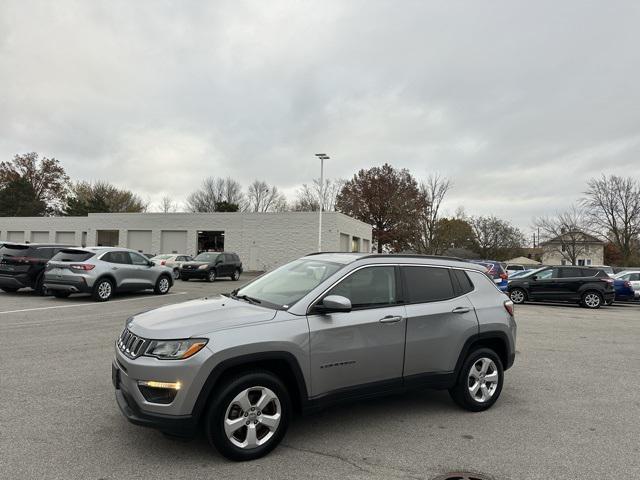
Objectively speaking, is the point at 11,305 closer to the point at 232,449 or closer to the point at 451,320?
the point at 232,449

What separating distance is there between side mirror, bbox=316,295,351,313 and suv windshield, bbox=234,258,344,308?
0.95 ft

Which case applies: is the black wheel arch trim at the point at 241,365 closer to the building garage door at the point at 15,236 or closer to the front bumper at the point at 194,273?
the front bumper at the point at 194,273

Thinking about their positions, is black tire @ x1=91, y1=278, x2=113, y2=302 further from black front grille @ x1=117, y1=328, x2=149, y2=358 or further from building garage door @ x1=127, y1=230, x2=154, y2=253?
building garage door @ x1=127, y1=230, x2=154, y2=253

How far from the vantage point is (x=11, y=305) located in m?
11.5

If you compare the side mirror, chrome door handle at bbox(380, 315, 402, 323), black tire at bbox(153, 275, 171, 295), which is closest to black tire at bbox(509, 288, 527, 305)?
black tire at bbox(153, 275, 171, 295)

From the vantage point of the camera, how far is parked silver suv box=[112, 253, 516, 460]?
10.5 feet

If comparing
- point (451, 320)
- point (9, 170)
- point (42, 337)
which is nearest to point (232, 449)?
point (451, 320)

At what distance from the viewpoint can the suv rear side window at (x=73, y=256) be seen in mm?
12672

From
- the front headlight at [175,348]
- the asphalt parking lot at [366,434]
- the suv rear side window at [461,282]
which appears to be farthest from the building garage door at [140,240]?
the front headlight at [175,348]

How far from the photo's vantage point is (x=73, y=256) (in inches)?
501

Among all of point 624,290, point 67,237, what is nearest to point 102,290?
point 624,290

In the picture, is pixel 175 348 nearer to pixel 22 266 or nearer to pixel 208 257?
pixel 22 266

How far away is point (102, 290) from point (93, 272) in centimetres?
65

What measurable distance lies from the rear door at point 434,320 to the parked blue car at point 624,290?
18.4 metres
